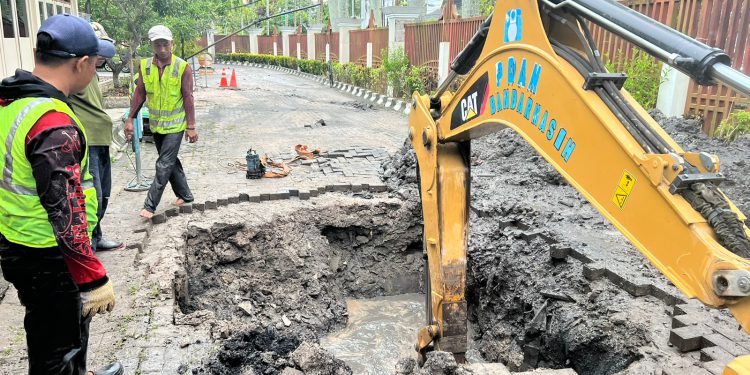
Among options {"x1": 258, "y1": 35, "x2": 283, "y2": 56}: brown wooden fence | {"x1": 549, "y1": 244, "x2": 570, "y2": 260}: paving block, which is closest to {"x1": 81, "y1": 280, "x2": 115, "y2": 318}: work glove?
{"x1": 549, "y1": 244, "x2": 570, "y2": 260}: paving block

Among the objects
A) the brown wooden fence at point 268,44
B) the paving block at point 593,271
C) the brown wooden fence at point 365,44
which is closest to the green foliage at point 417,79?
the brown wooden fence at point 365,44

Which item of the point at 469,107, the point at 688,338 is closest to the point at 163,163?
the point at 469,107

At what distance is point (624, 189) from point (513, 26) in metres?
1.00

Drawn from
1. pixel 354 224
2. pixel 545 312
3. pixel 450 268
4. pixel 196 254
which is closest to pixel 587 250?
pixel 545 312

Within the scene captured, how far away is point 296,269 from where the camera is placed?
230 inches

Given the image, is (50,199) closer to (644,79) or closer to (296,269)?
(296,269)

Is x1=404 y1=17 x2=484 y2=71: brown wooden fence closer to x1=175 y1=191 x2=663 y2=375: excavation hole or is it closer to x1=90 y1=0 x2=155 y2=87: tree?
x1=90 y1=0 x2=155 y2=87: tree

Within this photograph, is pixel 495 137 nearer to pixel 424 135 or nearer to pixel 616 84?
pixel 424 135

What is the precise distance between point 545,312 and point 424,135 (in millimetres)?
2015

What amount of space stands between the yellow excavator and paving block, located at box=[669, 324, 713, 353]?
1.37 metres

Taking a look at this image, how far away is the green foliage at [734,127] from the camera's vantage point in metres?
6.79

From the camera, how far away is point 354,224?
6.52 meters

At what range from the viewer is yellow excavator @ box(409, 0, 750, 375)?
1.65 metres

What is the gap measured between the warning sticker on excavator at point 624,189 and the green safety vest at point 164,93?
4.87 metres
